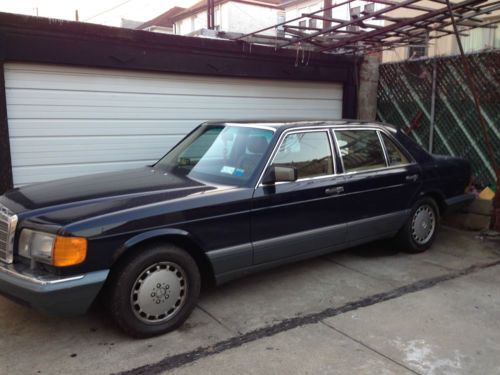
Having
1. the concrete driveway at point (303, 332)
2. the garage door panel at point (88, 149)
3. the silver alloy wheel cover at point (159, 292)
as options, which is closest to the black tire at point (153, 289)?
the silver alloy wheel cover at point (159, 292)

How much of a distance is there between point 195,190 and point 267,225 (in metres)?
0.69

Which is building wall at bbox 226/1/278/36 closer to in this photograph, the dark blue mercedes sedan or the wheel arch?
the dark blue mercedes sedan

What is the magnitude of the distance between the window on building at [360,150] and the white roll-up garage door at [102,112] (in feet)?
2.69

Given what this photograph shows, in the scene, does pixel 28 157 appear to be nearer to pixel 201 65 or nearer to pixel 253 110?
pixel 201 65

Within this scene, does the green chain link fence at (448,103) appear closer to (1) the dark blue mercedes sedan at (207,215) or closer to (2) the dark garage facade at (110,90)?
(2) the dark garage facade at (110,90)

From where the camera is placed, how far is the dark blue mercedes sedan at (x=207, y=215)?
3.11 meters

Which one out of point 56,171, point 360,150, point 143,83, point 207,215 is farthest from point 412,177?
point 56,171

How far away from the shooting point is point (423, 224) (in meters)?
5.45

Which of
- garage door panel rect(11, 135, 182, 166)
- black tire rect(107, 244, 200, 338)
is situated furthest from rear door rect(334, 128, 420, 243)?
garage door panel rect(11, 135, 182, 166)

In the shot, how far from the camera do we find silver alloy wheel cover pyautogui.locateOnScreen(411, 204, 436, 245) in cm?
536

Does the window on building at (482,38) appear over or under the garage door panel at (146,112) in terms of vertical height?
over

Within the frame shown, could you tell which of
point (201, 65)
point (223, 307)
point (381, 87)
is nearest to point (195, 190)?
point (223, 307)

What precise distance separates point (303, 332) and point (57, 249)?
6.14ft

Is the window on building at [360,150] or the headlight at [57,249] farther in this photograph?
the window on building at [360,150]
